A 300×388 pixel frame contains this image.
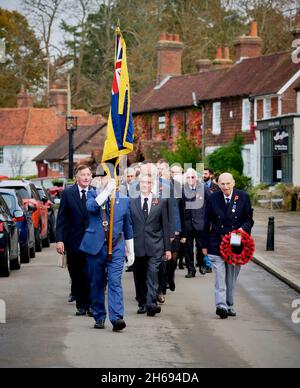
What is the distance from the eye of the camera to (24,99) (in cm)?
8450

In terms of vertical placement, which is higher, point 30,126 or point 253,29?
point 253,29

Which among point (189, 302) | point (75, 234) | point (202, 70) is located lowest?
point (189, 302)

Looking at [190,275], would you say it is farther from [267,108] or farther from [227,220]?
[267,108]

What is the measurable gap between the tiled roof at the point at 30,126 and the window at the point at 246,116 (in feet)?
91.3

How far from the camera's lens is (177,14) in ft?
257

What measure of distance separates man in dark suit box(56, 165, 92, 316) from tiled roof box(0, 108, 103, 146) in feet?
224

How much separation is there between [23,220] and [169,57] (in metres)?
46.7

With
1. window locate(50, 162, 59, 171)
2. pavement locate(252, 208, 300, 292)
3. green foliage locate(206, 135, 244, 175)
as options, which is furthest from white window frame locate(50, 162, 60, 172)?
pavement locate(252, 208, 300, 292)

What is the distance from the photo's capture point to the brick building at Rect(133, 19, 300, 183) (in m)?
52.2

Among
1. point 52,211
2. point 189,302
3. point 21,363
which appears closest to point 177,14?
point 52,211

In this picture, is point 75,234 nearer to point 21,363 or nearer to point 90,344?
point 90,344

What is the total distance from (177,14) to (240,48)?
58.3 feet

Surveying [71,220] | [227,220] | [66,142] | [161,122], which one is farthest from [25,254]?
[66,142]

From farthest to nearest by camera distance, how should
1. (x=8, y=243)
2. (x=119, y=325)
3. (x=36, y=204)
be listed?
(x=36, y=204)
(x=8, y=243)
(x=119, y=325)
